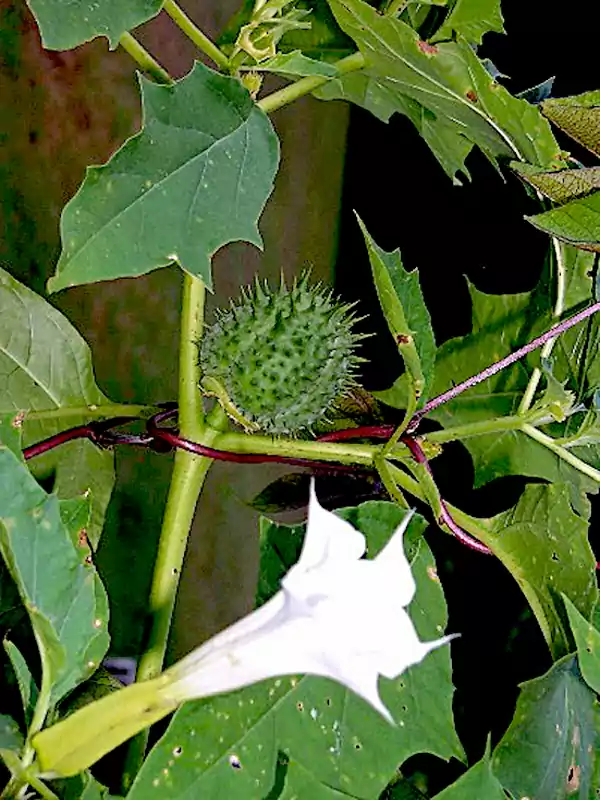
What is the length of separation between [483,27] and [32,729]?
1.91 ft

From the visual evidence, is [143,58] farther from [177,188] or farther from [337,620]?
[337,620]

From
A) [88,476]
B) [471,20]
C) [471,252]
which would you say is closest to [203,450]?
[88,476]

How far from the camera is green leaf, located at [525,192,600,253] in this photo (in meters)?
0.57

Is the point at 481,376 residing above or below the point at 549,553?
above

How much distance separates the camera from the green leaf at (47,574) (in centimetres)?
40

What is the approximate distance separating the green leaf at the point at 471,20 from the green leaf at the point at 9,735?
550 millimetres

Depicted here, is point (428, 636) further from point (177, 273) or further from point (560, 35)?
point (560, 35)

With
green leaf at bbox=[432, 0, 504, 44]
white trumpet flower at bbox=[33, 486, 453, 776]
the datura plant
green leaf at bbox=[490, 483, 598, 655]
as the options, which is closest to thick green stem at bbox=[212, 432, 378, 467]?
the datura plant

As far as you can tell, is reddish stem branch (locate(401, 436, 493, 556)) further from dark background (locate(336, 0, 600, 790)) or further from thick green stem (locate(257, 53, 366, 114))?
dark background (locate(336, 0, 600, 790))

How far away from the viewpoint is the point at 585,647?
543mm

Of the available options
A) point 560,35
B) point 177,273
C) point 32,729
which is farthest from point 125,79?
point 32,729

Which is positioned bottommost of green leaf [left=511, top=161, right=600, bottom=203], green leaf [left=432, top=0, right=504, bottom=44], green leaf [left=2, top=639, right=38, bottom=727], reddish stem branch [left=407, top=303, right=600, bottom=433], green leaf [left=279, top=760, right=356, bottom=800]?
green leaf [left=279, top=760, right=356, bottom=800]

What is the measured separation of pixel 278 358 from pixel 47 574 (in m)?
0.21

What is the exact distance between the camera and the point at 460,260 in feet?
3.91
